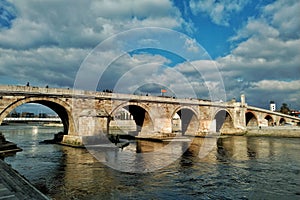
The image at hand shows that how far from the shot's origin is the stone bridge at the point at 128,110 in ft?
68.1

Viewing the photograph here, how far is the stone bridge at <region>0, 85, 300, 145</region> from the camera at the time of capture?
20742 millimetres

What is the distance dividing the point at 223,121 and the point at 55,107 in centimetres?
3400

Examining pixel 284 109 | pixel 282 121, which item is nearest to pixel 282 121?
pixel 282 121

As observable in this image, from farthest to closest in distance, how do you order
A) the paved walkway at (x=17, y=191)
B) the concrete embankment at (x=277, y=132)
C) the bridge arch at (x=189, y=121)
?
the bridge arch at (x=189, y=121), the concrete embankment at (x=277, y=132), the paved walkway at (x=17, y=191)

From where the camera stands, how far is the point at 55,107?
79.7ft

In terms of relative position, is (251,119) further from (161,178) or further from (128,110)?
(161,178)

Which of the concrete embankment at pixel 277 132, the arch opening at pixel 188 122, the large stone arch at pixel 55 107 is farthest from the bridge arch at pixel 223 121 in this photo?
the large stone arch at pixel 55 107

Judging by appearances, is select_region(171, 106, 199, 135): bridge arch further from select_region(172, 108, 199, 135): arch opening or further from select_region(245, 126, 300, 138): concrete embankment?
select_region(245, 126, 300, 138): concrete embankment

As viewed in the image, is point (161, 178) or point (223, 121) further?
point (223, 121)

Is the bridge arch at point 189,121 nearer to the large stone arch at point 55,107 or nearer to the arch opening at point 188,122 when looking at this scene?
the arch opening at point 188,122

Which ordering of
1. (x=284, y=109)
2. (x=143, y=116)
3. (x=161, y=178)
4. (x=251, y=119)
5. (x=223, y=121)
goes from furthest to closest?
(x=284, y=109) < (x=251, y=119) < (x=223, y=121) < (x=143, y=116) < (x=161, y=178)

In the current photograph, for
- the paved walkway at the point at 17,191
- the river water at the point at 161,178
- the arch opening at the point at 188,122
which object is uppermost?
the arch opening at the point at 188,122

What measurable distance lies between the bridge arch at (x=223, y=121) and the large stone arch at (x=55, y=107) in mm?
29463

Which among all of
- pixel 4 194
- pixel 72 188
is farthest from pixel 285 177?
pixel 4 194
